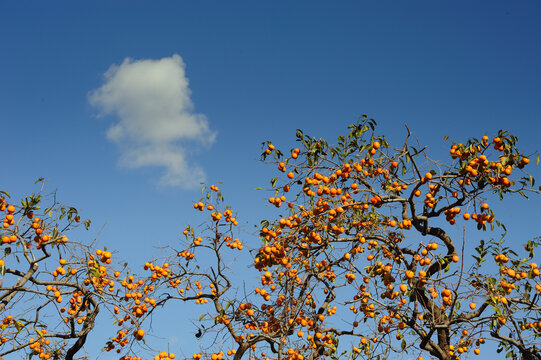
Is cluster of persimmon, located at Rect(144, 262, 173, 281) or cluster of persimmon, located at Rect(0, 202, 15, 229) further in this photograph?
cluster of persimmon, located at Rect(144, 262, 173, 281)

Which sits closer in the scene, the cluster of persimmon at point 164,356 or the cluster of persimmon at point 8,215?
the cluster of persimmon at point 8,215

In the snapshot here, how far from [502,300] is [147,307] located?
423 cm

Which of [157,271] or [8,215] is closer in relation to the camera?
[8,215]

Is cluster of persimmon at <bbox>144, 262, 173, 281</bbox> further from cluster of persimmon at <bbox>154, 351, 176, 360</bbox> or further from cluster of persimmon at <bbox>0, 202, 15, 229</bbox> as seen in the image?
cluster of persimmon at <bbox>0, 202, 15, 229</bbox>

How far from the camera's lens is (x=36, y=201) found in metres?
4.81

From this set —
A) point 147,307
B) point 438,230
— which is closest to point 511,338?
point 438,230

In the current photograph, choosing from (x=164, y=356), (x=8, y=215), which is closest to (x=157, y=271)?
(x=164, y=356)

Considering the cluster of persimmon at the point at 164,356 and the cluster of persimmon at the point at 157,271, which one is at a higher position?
the cluster of persimmon at the point at 157,271

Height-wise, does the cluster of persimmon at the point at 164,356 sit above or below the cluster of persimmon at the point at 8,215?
below

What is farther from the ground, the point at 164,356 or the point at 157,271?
the point at 157,271

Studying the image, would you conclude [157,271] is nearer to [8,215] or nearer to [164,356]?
[164,356]

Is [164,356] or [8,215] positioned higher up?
[8,215]

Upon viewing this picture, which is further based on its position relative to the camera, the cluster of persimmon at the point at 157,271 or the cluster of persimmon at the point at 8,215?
the cluster of persimmon at the point at 157,271

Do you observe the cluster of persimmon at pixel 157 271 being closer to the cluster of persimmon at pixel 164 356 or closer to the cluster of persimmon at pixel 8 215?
the cluster of persimmon at pixel 164 356
